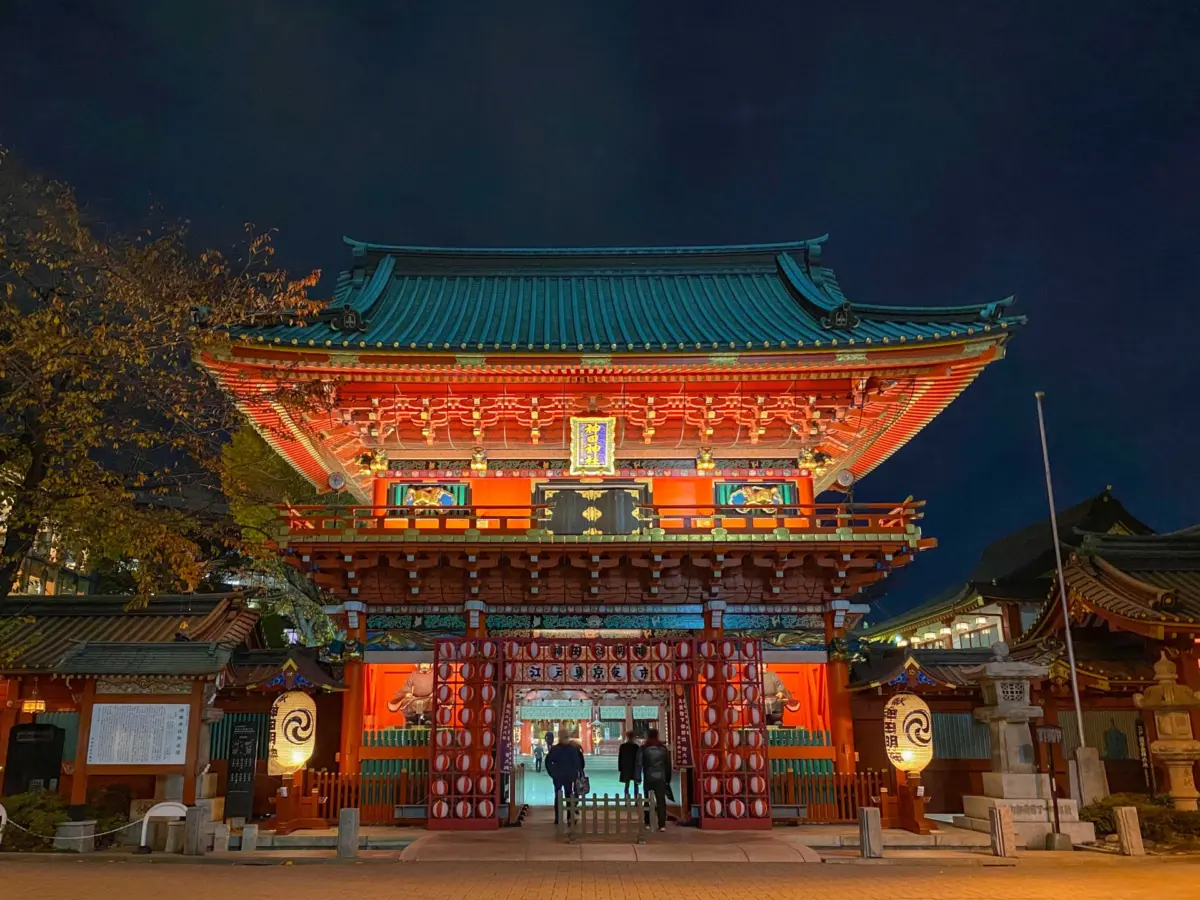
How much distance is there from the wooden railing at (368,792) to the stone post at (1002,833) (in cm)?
930

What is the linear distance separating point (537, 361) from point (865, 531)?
7.02 m

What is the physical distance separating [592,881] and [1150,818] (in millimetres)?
9035

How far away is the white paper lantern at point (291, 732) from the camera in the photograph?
599 inches

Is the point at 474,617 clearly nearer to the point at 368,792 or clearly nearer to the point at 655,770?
the point at 368,792

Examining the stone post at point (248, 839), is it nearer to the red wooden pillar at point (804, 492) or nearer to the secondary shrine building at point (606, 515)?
the secondary shrine building at point (606, 515)

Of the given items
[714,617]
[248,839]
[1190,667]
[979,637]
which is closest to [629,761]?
[714,617]

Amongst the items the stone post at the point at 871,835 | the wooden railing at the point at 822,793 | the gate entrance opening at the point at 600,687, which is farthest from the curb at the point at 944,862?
the wooden railing at the point at 822,793

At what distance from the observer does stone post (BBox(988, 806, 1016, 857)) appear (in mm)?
12867

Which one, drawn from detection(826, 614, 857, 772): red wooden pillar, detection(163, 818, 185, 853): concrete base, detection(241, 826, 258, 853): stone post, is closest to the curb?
detection(826, 614, 857, 772): red wooden pillar

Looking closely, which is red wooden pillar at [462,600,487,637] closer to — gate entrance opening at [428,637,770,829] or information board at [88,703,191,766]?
gate entrance opening at [428,637,770,829]

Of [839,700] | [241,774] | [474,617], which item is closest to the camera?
[241,774]

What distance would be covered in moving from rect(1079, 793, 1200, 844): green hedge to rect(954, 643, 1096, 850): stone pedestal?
0.45 metres

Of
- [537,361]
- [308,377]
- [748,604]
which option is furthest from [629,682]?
[308,377]

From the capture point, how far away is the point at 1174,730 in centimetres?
1515
